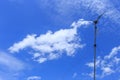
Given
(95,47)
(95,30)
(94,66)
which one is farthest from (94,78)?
(95,30)

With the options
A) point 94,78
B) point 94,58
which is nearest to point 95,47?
point 94,58

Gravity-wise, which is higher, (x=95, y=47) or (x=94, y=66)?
(x=95, y=47)

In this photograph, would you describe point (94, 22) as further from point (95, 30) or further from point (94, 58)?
point (94, 58)

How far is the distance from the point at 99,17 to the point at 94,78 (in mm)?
19979

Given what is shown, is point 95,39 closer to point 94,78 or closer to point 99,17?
point 99,17

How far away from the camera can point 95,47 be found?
110m

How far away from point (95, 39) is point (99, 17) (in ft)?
20.4

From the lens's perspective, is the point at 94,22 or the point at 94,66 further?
the point at 94,22

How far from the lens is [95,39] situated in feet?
374

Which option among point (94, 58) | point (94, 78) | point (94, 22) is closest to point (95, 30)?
point (94, 22)

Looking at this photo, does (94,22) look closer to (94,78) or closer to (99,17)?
(99,17)

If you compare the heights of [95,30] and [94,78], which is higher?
[95,30]

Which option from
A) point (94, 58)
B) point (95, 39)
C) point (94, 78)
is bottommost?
point (94, 78)

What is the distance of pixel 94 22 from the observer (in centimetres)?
11675
